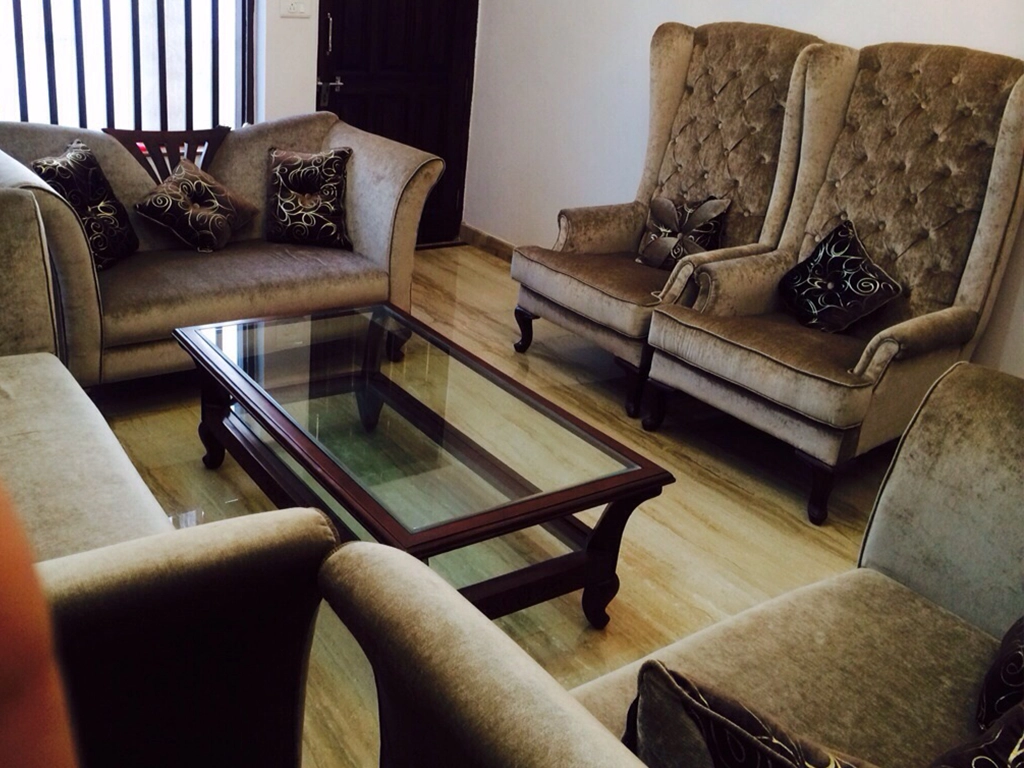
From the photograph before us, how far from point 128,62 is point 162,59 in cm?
15

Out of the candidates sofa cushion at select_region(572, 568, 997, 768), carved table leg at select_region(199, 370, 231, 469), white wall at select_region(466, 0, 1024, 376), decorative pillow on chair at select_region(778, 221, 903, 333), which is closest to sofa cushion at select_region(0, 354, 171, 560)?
carved table leg at select_region(199, 370, 231, 469)

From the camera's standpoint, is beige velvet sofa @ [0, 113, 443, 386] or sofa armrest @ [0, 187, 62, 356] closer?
sofa armrest @ [0, 187, 62, 356]

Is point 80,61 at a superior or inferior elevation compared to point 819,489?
superior

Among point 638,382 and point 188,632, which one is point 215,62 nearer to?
point 638,382

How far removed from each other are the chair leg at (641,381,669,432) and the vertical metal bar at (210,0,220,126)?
8.63ft

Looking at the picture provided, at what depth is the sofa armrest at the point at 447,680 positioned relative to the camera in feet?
2.92

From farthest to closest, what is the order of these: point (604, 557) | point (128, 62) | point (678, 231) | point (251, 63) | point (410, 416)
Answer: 1. point (251, 63)
2. point (128, 62)
3. point (678, 231)
4. point (410, 416)
5. point (604, 557)

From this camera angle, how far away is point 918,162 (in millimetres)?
3188

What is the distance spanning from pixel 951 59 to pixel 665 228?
117 cm

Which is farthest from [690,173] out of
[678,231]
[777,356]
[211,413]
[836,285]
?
[211,413]

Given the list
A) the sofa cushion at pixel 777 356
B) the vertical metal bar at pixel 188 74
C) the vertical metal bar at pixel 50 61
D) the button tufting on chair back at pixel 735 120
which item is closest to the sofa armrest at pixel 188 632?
the sofa cushion at pixel 777 356

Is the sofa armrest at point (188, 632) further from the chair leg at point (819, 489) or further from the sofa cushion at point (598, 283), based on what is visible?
the sofa cushion at point (598, 283)

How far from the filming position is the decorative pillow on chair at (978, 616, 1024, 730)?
1403 millimetres

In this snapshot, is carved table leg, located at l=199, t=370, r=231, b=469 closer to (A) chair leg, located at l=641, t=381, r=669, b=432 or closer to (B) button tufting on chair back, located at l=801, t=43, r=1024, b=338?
(A) chair leg, located at l=641, t=381, r=669, b=432
